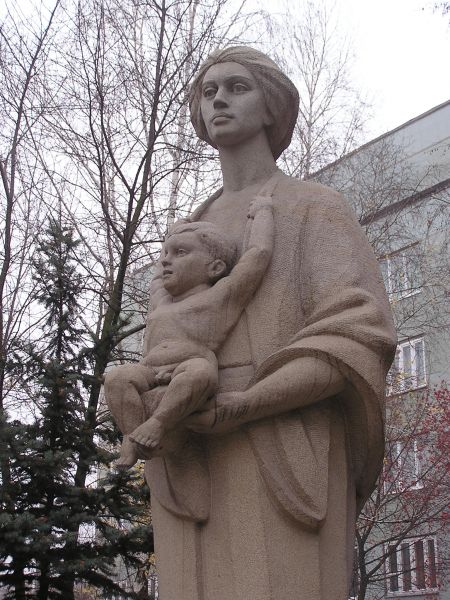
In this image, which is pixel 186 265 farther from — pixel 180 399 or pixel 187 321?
pixel 180 399

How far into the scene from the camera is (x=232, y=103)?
4387 millimetres

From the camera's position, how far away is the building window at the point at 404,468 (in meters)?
18.4

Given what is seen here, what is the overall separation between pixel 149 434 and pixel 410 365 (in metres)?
20.1

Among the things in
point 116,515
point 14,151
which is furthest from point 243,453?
point 14,151

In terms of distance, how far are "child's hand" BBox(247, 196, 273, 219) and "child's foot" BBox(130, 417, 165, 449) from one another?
116cm

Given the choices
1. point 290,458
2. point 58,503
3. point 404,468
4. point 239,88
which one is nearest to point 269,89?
point 239,88

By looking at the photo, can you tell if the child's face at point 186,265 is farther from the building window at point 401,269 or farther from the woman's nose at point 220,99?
the building window at point 401,269

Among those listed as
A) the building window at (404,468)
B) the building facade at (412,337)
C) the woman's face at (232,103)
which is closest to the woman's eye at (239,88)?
the woman's face at (232,103)

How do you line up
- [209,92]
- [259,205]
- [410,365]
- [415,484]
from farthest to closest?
[410,365] → [415,484] → [209,92] → [259,205]

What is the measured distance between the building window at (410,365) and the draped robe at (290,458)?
50.9 ft

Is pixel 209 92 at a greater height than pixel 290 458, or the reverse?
pixel 209 92

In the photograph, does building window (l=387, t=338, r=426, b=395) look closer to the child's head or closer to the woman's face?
the woman's face

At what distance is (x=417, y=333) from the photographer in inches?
893

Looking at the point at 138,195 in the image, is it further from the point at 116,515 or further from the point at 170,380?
the point at 170,380
